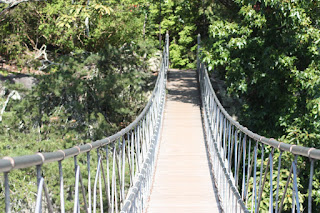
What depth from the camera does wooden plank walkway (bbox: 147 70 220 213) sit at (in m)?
5.18

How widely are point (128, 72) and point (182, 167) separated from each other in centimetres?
633

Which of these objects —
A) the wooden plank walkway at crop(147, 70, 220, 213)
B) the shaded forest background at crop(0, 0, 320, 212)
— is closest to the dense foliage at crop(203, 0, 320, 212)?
the shaded forest background at crop(0, 0, 320, 212)

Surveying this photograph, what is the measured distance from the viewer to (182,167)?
21.8 ft

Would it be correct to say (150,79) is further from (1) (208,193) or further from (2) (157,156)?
(1) (208,193)

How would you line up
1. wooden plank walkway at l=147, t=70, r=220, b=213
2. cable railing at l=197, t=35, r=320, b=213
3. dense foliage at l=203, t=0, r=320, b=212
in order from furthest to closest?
dense foliage at l=203, t=0, r=320, b=212, wooden plank walkway at l=147, t=70, r=220, b=213, cable railing at l=197, t=35, r=320, b=213

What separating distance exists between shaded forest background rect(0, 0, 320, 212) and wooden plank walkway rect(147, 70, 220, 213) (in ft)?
4.07

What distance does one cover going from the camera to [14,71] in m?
14.3

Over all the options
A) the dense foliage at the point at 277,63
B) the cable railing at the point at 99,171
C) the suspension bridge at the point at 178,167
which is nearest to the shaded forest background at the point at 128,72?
the dense foliage at the point at 277,63

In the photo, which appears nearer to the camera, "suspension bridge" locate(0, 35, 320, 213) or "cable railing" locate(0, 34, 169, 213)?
"cable railing" locate(0, 34, 169, 213)

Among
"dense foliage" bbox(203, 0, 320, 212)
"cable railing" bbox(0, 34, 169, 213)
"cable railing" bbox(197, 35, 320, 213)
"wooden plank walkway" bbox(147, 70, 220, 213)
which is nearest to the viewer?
"cable railing" bbox(0, 34, 169, 213)

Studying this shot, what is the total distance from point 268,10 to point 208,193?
5.52 m

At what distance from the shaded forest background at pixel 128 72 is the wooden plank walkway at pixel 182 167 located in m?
1.24

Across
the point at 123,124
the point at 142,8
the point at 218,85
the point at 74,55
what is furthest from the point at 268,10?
the point at 142,8

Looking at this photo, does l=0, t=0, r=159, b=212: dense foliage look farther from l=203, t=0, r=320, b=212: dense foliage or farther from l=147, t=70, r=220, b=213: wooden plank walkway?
l=203, t=0, r=320, b=212: dense foliage
